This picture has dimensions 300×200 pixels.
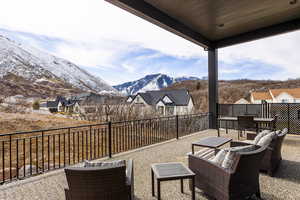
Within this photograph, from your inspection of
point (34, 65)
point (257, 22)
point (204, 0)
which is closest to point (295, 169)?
point (204, 0)

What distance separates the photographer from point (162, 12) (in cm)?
457

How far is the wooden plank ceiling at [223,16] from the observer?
411 cm

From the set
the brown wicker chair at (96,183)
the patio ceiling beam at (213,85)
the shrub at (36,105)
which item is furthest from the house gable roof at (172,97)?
the brown wicker chair at (96,183)

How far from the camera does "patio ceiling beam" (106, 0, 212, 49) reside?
3769mm

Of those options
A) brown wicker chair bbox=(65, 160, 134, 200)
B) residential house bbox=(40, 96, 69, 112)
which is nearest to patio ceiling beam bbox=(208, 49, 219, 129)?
brown wicker chair bbox=(65, 160, 134, 200)

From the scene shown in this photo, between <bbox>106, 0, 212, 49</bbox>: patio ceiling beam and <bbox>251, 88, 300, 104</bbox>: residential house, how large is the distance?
765cm

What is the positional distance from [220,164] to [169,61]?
26090 millimetres

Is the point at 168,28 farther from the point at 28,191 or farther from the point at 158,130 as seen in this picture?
the point at 28,191

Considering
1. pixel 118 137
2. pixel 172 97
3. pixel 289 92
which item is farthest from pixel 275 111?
pixel 172 97

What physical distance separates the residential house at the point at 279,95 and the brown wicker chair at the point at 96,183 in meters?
11.5

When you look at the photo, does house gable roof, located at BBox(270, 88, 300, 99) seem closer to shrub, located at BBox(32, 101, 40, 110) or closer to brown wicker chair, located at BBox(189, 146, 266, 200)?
brown wicker chair, located at BBox(189, 146, 266, 200)

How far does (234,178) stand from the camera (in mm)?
1869

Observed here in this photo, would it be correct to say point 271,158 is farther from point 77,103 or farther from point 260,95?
point 260,95

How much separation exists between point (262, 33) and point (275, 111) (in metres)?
2.97
